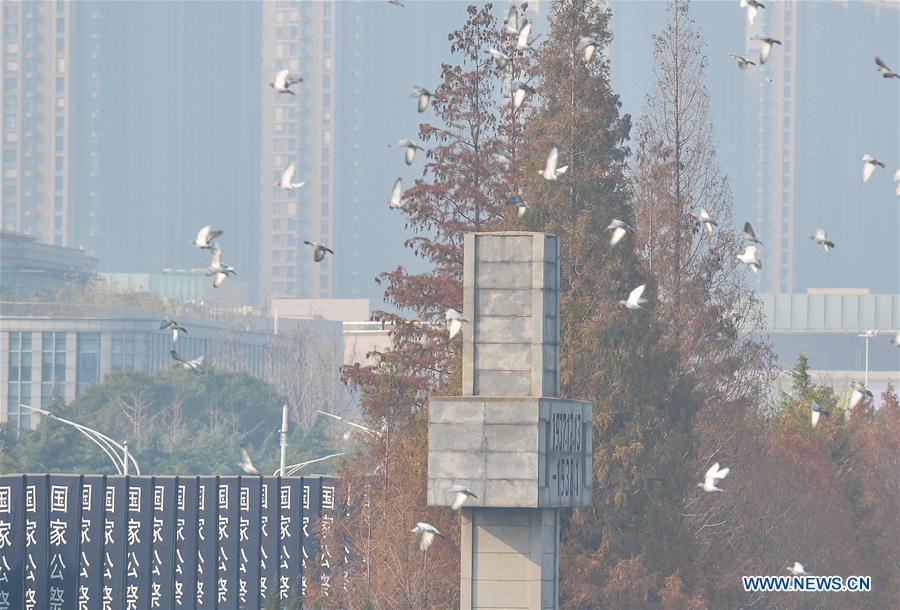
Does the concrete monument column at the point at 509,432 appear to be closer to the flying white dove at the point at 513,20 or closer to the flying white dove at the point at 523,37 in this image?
the flying white dove at the point at 523,37

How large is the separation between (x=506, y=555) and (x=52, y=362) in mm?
121980

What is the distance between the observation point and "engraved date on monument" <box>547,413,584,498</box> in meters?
28.0

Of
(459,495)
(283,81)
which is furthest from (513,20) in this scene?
(459,495)

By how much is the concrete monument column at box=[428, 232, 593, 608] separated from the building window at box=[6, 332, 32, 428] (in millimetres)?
119252

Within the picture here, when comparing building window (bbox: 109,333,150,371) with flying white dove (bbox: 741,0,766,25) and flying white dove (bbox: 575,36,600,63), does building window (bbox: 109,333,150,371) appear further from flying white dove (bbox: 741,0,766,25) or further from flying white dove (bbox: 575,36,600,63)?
flying white dove (bbox: 741,0,766,25)

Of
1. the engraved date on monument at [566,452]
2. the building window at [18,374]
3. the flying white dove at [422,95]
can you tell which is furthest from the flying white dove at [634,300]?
the building window at [18,374]

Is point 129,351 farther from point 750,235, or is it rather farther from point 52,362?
point 750,235

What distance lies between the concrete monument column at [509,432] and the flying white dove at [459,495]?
0.13 m

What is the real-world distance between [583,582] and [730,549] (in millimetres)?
8377

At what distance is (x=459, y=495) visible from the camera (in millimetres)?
27391

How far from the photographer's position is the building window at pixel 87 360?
485 feet

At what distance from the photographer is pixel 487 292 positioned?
2855cm

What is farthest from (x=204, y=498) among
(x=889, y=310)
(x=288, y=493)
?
(x=889, y=310)

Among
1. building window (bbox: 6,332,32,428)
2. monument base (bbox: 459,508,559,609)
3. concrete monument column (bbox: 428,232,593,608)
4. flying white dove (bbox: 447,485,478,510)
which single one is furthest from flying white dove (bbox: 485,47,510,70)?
building window (bbox: 6,332,32,428)
